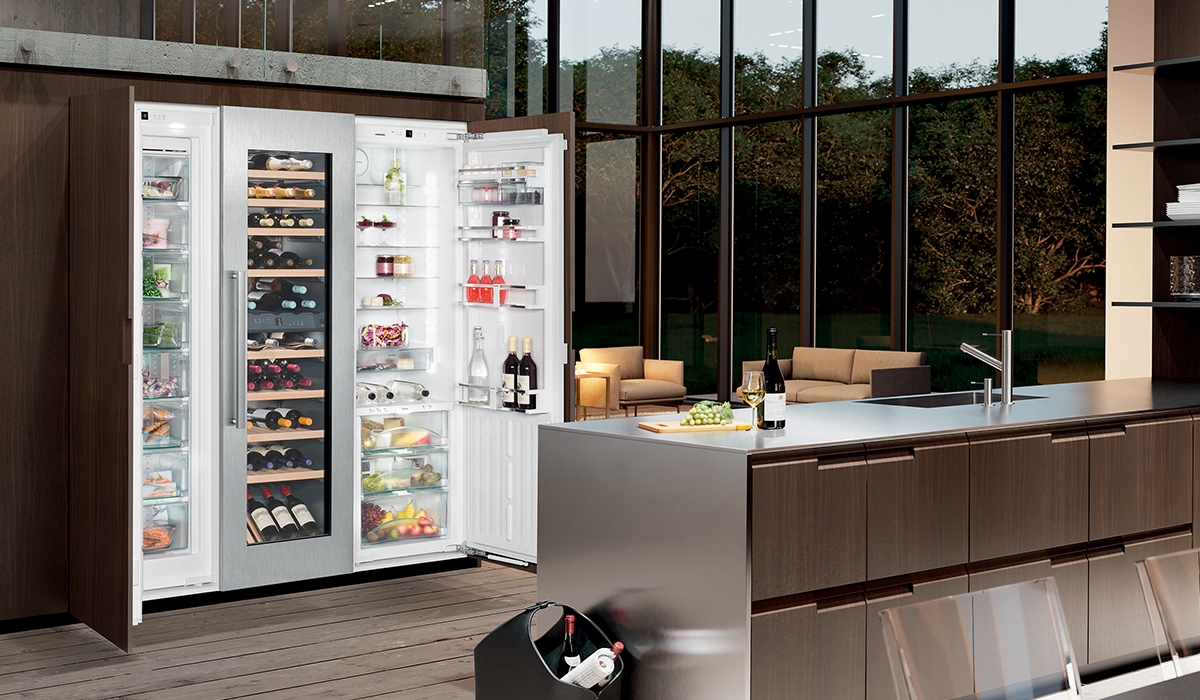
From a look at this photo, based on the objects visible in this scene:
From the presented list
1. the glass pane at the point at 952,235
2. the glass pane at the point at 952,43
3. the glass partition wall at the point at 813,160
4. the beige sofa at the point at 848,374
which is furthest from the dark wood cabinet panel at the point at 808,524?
the glass pane at the point at 952,43

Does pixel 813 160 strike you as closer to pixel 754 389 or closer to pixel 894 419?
pixel 894 419

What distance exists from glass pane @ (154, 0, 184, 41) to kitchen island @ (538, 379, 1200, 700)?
261cm

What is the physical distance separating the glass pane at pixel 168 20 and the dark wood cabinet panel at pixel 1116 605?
425cm

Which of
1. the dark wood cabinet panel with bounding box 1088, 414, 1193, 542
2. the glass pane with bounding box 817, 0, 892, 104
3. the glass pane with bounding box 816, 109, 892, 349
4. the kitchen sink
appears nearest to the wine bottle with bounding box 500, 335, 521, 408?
the kitchen sink

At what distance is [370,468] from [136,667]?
167 centimetres

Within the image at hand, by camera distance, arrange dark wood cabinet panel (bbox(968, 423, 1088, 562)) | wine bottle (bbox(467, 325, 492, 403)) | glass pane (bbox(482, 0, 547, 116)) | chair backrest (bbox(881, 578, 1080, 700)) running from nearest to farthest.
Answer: chair backrest (bbox(881, 578, 1080, 700))
dark wood cabinet panel (bbox(968, 423, 1088, 562))
wine bottle (bbox(467, 325, 492, 403))
glass pane (bbox(482, 0, 547, 116))

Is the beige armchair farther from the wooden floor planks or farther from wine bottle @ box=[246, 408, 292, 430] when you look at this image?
wine bottle @ box=[246, 408, 292, 430]

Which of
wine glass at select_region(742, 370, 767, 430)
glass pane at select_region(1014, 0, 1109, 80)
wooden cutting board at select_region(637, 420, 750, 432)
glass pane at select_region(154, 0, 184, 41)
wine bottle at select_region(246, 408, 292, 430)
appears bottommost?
wine bottle at select_region(246, 408, 292, 430)

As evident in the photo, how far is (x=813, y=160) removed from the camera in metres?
9.80

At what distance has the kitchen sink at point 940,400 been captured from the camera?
445 cm

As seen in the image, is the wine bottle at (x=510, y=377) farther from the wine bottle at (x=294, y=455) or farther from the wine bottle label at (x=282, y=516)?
the wine bottle label at (x=282, y=516)

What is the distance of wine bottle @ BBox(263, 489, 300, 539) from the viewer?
5.14 metres

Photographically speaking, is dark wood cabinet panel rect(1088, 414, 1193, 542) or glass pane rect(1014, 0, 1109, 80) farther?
glass pane rect(1014, 0, 1109, 80)

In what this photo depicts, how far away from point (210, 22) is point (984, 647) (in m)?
4.28
